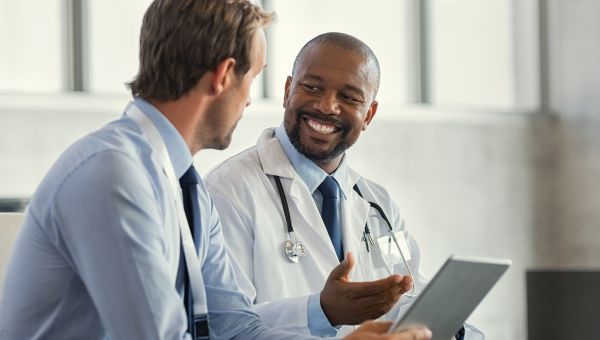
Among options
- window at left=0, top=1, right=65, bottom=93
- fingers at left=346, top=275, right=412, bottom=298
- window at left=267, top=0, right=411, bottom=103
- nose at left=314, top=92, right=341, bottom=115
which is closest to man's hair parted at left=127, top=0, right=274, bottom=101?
fingers at left=346, top=275, right=412, bottom=298

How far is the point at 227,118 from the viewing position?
1858mm

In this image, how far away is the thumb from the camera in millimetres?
2059

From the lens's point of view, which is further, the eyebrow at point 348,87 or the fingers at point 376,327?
the eyebrow at point 348,87

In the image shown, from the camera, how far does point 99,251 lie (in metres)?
1.56

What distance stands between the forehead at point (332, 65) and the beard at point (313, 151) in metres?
0.10

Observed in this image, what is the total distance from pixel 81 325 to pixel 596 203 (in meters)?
5.68

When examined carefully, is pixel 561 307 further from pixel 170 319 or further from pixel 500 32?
pixel 500 32

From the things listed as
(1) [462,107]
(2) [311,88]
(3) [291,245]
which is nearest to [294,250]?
(3) [291,245]

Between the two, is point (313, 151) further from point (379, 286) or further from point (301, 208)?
point (379, 286)

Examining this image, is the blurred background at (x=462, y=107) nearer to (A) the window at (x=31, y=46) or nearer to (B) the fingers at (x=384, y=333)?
(A) the window at (x=31, y=46)

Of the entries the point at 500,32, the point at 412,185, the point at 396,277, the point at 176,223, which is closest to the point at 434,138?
the point at 412,185

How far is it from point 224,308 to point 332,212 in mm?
772

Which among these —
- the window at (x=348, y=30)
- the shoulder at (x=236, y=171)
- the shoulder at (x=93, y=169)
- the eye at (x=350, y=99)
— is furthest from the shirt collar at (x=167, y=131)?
the window at (x=348, y=30)

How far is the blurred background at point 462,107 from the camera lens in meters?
5.18
